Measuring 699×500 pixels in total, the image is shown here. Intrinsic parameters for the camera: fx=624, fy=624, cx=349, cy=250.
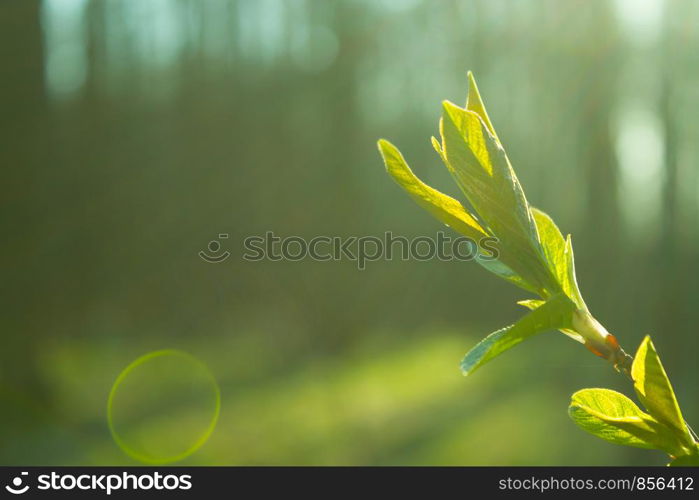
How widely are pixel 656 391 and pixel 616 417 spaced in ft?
0.07

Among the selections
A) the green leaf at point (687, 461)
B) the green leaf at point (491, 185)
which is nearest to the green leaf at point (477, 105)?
the green leaf at point (491, 185)

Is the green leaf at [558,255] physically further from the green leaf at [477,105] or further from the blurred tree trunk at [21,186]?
the blurred tree trunk at [21,186]

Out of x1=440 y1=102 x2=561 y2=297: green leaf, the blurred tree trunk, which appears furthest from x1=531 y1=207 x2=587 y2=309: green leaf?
the blurred tree trunk

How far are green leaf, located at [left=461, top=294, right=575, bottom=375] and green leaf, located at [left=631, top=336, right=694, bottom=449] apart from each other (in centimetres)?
3

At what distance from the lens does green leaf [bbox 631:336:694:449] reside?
204 millimetres

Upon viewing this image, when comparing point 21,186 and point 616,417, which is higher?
point 21,186

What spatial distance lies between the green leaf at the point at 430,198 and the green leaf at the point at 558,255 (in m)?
0.02

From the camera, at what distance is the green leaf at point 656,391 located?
204 mm

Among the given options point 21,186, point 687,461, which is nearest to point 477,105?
point 687,461

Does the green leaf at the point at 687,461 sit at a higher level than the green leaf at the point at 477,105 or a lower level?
lower

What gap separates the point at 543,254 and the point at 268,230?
3778 millimetres

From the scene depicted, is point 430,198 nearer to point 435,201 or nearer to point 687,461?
point 435,201

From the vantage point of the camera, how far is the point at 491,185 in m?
0.22

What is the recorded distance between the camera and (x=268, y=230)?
3.96 m
